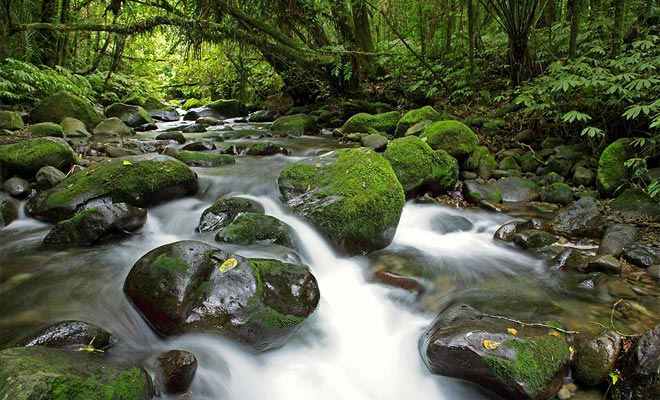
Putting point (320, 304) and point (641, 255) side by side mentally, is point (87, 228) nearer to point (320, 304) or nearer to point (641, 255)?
point (320, 304)

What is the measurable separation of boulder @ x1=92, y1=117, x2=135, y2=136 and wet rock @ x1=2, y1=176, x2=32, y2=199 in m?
4.42

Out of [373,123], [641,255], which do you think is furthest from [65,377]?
[373,123]

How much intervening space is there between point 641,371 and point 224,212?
3.81 metres

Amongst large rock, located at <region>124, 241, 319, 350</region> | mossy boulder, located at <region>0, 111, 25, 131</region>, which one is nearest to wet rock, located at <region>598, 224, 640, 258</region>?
large rock, located at <region>124, 241, 319, 350</region>

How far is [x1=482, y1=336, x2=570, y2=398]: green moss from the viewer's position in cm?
234

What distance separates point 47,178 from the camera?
15.7ft

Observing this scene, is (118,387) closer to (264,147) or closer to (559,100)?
(264,147)

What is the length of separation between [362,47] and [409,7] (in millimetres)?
1676

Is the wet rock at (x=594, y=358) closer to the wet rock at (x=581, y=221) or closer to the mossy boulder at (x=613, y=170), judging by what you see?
the wet rock at (x=581, y=221)

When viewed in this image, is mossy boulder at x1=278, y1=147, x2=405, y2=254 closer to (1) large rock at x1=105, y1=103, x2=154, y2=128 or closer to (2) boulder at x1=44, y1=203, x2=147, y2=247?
(2) boulder at x1=44, y1=203, x2=147, y2=247

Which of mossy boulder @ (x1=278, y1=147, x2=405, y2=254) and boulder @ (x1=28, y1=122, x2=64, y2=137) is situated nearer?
mossy boulder @ (x1=278, y1=147, x2=405, y2=254)

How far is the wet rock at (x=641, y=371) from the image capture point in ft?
7.55

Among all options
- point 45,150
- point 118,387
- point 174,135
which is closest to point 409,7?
point 174,135

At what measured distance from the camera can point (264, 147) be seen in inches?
307
